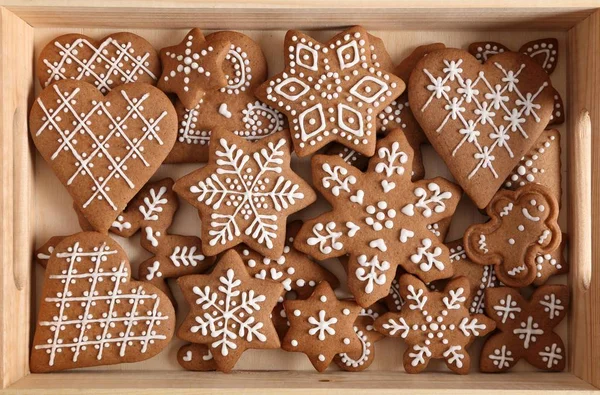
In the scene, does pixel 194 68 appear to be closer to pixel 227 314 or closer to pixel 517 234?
pixel 227 314

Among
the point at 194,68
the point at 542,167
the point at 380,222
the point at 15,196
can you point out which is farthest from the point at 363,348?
the point at 15,196

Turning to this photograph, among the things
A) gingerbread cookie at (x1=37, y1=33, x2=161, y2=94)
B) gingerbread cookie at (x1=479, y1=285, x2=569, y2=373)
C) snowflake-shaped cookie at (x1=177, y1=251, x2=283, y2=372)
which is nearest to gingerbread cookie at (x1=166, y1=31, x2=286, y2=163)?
gingerbread cookie at (x1=37, y1=33, x2=161, y2=94)

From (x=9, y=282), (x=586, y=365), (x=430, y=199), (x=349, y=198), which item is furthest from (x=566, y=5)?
(x=9, y=282)

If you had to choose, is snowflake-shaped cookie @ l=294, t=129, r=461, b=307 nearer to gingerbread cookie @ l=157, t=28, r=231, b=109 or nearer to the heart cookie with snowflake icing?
the heart cookie with snowflake icing

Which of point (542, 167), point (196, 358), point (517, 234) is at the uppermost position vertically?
point (542, 167)

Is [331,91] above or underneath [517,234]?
above

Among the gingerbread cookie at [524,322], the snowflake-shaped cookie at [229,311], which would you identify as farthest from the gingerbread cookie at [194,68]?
the gingerbread cookie at [524,322]
